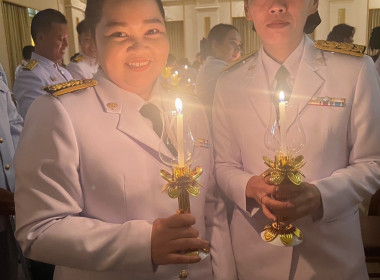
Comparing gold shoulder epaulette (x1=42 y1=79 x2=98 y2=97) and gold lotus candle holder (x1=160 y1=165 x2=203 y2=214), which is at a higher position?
gold shoulder epaulette (x1=42 y1=79 x2=98 y2=97)

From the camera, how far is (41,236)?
1.00 m

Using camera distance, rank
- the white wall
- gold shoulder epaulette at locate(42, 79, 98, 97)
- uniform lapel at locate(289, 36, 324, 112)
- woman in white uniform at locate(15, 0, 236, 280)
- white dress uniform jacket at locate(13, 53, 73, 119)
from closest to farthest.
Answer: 1. woman in white uniform at locate(15, 0, 236, 280)
2. gold shoulder epaulette at locate(42, 79, 98, 97)
3. uniform lapel at locate(289, 36, 324, 112)
4. white dress uniform jacket at locate(13, 53, 73, 119)
5. the white wall

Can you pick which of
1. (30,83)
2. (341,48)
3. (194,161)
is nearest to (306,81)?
(341,48)

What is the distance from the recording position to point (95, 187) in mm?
1105

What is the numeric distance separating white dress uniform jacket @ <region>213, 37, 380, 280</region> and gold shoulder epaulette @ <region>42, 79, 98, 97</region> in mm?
508

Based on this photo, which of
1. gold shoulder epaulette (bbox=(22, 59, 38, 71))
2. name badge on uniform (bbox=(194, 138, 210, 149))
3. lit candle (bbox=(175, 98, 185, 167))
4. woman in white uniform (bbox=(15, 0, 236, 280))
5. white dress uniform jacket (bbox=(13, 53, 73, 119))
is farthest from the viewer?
gold shoulder epaulette (bbox=(22, 59, 38, 71))

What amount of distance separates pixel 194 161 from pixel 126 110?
26cm

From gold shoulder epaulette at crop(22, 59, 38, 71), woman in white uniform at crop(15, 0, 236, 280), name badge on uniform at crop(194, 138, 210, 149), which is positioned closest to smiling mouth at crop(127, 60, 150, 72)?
woman in white uniform at crop(15, 0, 236, 280)

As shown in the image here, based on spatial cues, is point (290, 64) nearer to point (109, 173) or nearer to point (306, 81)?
point (306, 81)

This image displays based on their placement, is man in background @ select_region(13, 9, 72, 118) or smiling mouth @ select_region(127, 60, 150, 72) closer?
smiling mouth @ select_region(127, 60, 150, 72)

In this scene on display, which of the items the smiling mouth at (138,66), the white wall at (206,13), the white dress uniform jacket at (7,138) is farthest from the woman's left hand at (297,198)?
the white wall at (206,13)

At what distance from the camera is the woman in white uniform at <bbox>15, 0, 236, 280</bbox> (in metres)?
1.00

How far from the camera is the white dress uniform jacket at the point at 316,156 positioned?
1.30 m

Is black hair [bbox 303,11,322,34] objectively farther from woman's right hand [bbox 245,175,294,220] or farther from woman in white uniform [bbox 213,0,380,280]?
woman's right hand [bbox 245,175,294,220]
